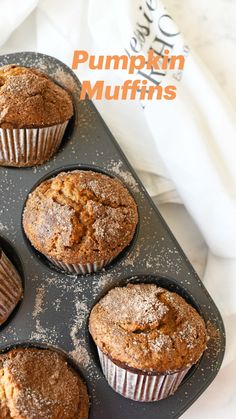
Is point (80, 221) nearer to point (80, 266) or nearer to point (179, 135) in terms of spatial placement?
point (80, 266)

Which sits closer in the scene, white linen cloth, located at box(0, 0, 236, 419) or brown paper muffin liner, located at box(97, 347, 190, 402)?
brown paper muffin liner, located at box(97, 347, 190, 402)

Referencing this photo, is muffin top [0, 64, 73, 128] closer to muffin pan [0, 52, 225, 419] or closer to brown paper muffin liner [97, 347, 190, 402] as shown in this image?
muffin pan [0, 52, 225, 419]

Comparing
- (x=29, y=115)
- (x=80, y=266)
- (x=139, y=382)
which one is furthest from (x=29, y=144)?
(x=139, y=382)

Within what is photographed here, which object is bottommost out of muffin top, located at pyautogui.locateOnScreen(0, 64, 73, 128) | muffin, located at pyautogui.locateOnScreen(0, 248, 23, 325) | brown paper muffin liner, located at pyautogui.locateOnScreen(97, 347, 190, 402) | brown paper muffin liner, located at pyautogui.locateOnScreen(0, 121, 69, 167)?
brown paper muffin liner, located at pyautogui.locateOnScreen(97, 347, 190, 402)

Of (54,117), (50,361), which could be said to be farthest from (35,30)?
(50,361)

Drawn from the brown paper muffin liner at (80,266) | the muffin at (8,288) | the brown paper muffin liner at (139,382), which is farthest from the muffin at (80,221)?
the brown paper muffin liner at (139,382)

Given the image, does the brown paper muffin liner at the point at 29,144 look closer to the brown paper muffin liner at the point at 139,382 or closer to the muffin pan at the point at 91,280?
the muffin pan at the point at 91,280

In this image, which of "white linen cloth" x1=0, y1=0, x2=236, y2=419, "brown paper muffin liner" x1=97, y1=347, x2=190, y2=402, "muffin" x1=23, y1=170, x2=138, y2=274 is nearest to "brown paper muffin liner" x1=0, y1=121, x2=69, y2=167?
"muffin" x1=23, y1=170, x2=138, y2=274

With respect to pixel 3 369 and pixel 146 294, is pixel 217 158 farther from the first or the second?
pixel 3 369
